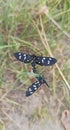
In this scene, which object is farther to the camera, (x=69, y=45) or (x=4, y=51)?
(x=69, y=45)

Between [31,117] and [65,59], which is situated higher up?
[65,59]

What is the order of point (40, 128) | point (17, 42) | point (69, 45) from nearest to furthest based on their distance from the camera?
point (40, 128) < point (17, 42) < point (69, 45)

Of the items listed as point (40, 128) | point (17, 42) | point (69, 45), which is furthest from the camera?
point (69, 45)

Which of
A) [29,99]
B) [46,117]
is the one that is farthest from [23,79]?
[46,117]

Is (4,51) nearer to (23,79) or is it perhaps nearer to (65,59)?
(23,79)

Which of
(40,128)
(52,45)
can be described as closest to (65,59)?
(52,45)

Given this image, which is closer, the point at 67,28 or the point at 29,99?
the point at 29,99

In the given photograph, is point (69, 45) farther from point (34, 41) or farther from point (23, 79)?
point (23, 79)

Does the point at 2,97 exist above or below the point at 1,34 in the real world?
below

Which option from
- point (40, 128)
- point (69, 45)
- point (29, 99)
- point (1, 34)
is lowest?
point (40, 128)
